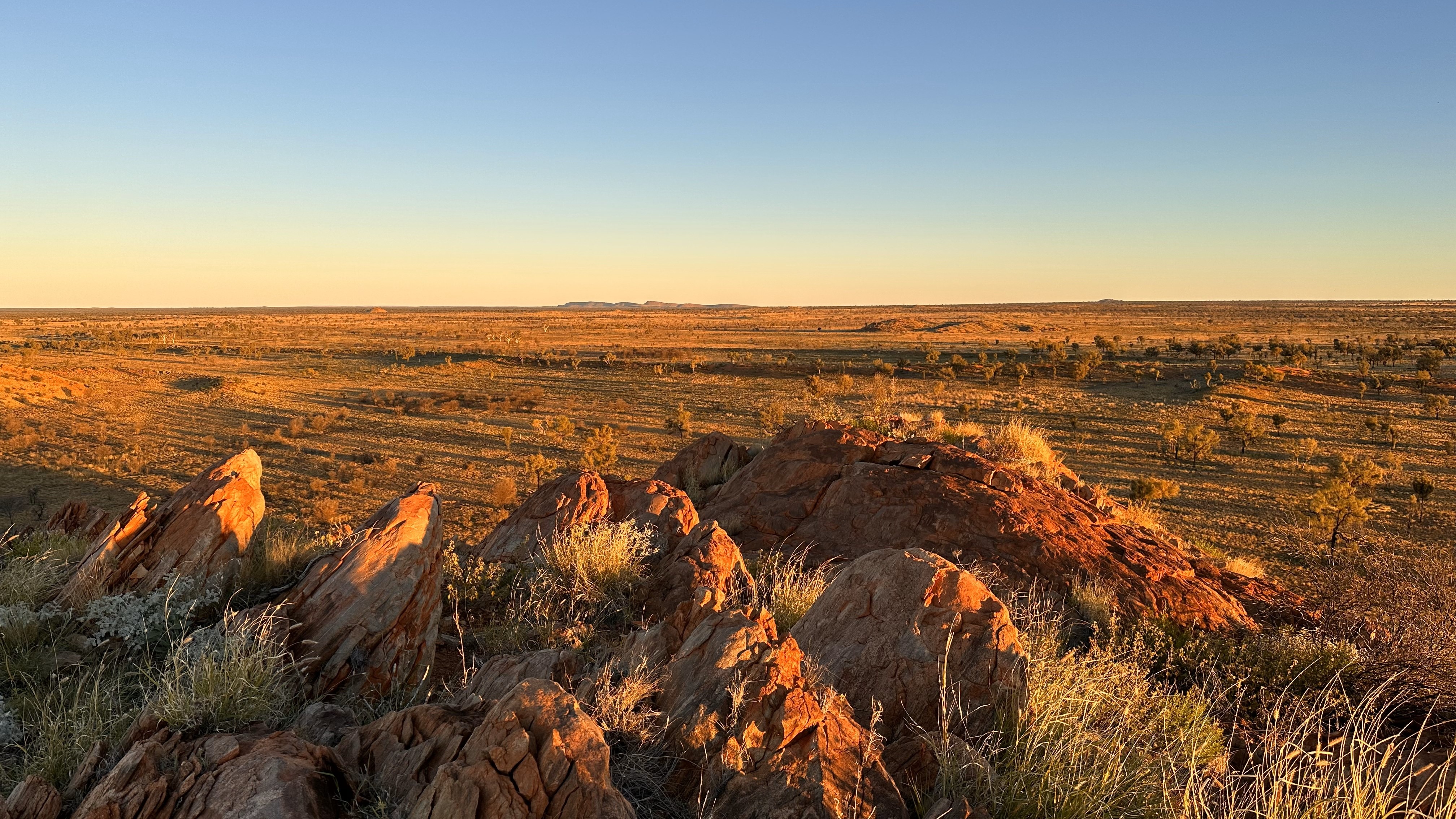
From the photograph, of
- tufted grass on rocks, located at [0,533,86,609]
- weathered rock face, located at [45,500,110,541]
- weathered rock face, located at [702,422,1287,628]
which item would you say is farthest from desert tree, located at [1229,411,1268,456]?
weathered rock face, located at [45,500,110,541]

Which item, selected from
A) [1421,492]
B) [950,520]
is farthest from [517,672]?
[1421,492]

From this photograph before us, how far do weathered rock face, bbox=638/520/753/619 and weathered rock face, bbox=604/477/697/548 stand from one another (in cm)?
70

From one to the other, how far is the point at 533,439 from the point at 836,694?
84.8ft

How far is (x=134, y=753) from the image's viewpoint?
3348 mm

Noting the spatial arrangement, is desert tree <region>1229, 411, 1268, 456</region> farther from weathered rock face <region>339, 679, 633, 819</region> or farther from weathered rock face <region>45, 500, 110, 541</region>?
weathered rock face <region>45, 500, 110, 541</region>

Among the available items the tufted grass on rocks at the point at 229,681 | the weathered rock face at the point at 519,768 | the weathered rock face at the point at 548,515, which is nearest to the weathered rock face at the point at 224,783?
the weathered rock face at the point at 519,768

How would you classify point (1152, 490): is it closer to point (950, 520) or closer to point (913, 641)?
point (950, 520)

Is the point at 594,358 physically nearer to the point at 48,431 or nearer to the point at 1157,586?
the point at 48,431

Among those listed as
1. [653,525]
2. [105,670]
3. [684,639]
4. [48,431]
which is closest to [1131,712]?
[684,639]

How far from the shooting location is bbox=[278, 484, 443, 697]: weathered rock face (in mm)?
4941

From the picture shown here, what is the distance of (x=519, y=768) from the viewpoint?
304cm

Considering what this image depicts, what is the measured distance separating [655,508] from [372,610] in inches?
143

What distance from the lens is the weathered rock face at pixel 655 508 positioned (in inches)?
320

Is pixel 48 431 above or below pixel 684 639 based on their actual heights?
below
